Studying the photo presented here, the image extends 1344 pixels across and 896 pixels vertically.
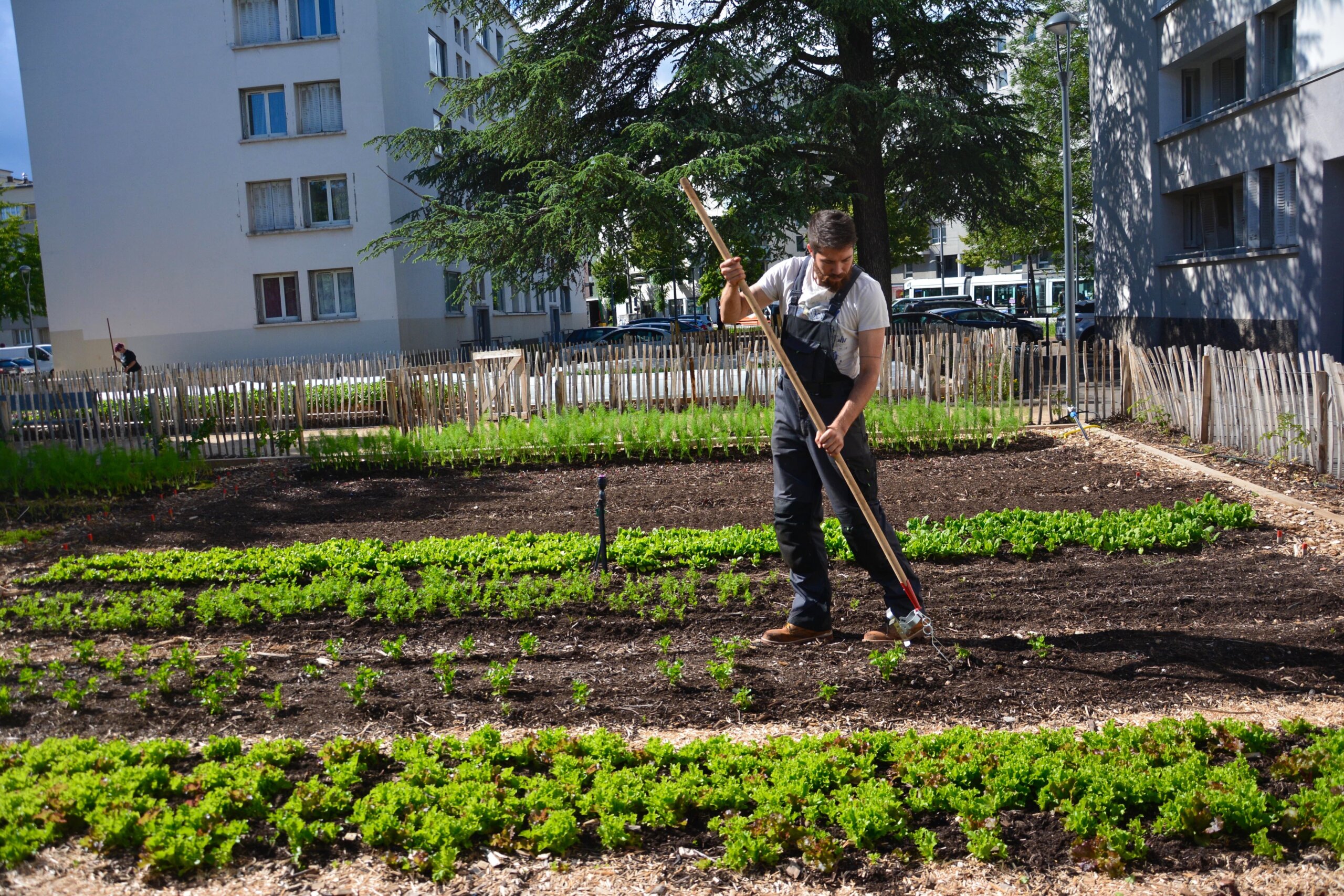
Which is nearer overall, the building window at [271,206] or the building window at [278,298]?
the building window at [271,206]

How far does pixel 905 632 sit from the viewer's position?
201 inches

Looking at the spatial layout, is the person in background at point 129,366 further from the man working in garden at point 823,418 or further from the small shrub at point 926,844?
the small shrub at point 926,844

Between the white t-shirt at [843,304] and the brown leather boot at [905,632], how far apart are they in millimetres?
1207

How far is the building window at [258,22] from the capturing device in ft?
96.3

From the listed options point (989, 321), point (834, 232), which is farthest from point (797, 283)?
point (989, 321)

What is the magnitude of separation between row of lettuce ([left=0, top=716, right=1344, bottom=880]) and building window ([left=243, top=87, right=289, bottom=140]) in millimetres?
28797

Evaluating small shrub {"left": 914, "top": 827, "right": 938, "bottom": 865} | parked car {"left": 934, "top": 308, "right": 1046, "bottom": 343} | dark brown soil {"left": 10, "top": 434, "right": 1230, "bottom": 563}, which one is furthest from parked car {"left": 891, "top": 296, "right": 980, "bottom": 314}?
small shrub {"left": 914, "top": 827, "right": 938, "bottom": 865}

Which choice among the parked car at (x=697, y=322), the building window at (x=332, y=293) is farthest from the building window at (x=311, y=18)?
the parked car at (x=697, y=322)

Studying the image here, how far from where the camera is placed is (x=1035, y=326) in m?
30.3

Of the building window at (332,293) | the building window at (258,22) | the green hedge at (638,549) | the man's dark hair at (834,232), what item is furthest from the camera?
the building window at (332,293)

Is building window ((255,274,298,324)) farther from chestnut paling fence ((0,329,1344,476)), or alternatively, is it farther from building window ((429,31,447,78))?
chestnut paling fence ((0,329,1344,476))

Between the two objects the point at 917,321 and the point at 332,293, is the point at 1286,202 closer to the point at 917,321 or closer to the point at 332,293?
the point at 917,321

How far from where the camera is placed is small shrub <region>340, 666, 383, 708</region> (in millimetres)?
4645

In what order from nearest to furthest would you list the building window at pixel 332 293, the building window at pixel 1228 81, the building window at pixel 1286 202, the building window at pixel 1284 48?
the building window at pixel 1286 202, the building window at pixel 1284 48, the building window at pixel 1228 81, the building window at pixel 332 293
